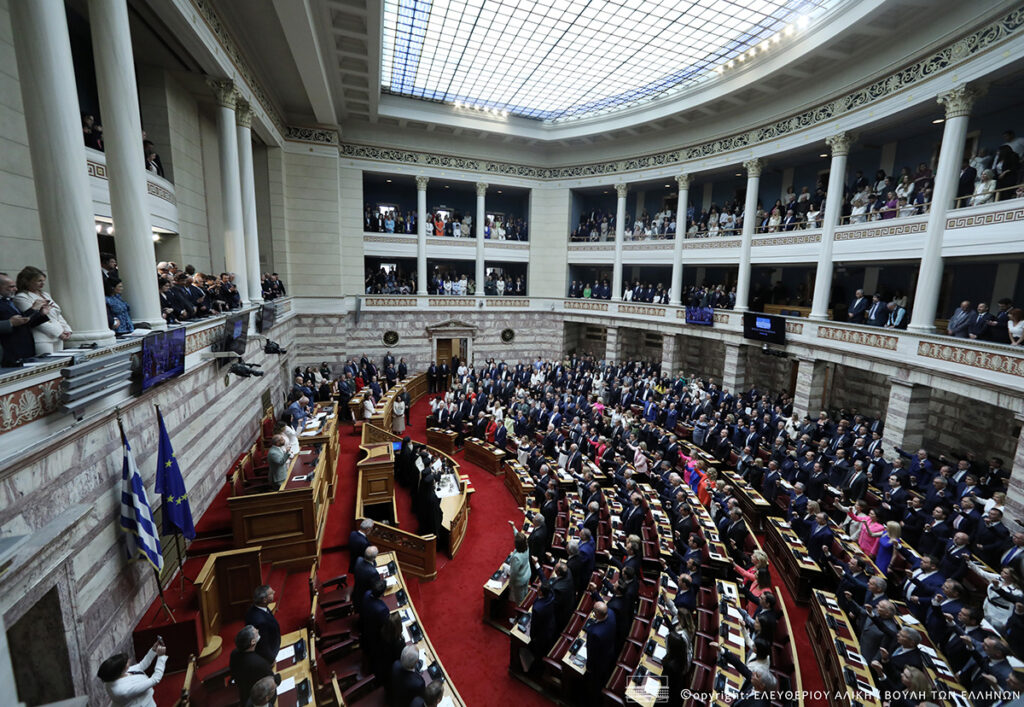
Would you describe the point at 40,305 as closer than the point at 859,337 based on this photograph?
Yes

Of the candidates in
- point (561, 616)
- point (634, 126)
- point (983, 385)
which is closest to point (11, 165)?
point (561, 616)

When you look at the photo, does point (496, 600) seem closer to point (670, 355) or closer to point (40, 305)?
point (40, 305)

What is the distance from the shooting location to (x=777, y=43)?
46.6 feet

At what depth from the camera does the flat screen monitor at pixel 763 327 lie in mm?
15680

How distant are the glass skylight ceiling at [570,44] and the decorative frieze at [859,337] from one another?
8856 millimetres

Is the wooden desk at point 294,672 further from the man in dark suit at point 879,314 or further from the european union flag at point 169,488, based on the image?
the man in dark suit at point 879,314

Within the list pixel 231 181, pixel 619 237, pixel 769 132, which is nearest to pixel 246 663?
pixel 231 181

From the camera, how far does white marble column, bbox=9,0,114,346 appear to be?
4.61m

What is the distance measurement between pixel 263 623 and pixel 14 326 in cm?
366

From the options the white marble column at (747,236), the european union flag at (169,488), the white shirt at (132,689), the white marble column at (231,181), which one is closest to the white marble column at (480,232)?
the white marble column at (747,236)

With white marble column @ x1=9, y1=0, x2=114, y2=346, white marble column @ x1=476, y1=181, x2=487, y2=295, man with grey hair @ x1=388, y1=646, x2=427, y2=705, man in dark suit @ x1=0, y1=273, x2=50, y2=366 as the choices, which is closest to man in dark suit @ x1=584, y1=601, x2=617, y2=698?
man with grey hair @ x1=388, y1=646, x2=427, y2=705

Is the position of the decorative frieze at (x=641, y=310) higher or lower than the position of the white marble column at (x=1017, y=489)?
higher

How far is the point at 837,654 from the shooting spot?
5.70 meters

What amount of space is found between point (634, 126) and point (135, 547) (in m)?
21.3
